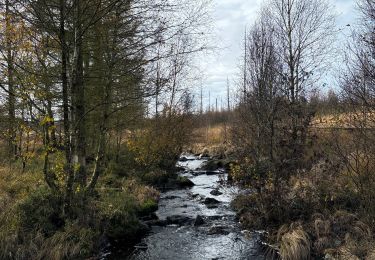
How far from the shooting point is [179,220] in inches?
439

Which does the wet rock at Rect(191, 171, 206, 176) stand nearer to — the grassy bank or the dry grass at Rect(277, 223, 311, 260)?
the grassy bank

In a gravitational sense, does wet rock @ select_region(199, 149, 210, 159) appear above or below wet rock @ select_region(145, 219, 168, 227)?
above

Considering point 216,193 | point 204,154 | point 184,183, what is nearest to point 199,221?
point 216,193

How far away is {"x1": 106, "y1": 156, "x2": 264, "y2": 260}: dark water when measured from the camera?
8211mm

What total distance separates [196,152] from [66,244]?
87.3 ft

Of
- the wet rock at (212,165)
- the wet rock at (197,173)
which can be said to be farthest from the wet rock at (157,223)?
the wet rock at (212,165)

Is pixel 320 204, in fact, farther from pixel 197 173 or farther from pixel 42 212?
pixel 197 173

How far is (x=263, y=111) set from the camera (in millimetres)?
12000

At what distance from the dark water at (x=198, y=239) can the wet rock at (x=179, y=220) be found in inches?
4.2

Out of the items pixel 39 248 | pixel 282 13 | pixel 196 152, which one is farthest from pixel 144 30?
pixel 196 152

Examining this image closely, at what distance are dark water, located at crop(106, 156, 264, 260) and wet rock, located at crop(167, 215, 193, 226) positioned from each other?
0.11 meters

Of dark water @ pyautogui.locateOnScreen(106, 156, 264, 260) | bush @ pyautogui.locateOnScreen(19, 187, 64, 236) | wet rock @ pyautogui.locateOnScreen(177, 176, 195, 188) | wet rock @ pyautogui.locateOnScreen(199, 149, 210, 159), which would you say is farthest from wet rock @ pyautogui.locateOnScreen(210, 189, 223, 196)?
wet rock @ pyautogui.locateOnScreen(199, 149, 210, 159)

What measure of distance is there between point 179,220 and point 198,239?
6.17ft

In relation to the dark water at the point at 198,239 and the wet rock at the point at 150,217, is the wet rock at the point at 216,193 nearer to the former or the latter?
the dark water at the point at 198,239
